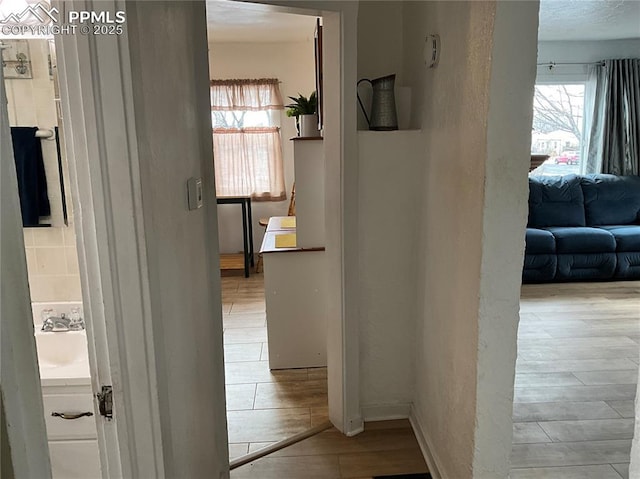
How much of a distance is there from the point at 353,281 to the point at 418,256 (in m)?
0.34

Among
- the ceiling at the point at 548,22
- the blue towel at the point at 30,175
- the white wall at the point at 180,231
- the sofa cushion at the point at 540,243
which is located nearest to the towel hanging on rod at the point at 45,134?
the blue towel at the point at 30,175

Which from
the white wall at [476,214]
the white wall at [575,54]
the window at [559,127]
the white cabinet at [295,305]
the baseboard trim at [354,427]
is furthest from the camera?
the window at [559,127]

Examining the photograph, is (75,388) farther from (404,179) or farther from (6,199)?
(404,179)

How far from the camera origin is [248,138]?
5.62 m

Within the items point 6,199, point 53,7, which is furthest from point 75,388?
point 6,199

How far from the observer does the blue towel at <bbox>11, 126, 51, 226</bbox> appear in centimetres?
183

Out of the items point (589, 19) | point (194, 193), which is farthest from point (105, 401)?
point (589, 19)

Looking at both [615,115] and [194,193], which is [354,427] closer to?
[194,193]

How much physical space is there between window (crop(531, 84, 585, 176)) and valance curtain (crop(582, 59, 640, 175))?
0.13 m

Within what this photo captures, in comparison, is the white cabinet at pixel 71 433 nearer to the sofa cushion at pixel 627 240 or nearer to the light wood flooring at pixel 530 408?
the light wood flooring at pixel 530 408

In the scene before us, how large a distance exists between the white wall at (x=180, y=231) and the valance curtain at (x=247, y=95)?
3.93 metres

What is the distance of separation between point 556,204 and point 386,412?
3653mm

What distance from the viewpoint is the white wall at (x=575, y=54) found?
5.53 m

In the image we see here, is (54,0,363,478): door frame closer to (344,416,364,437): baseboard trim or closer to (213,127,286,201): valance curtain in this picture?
(344,416,364,437): baseboard trim
